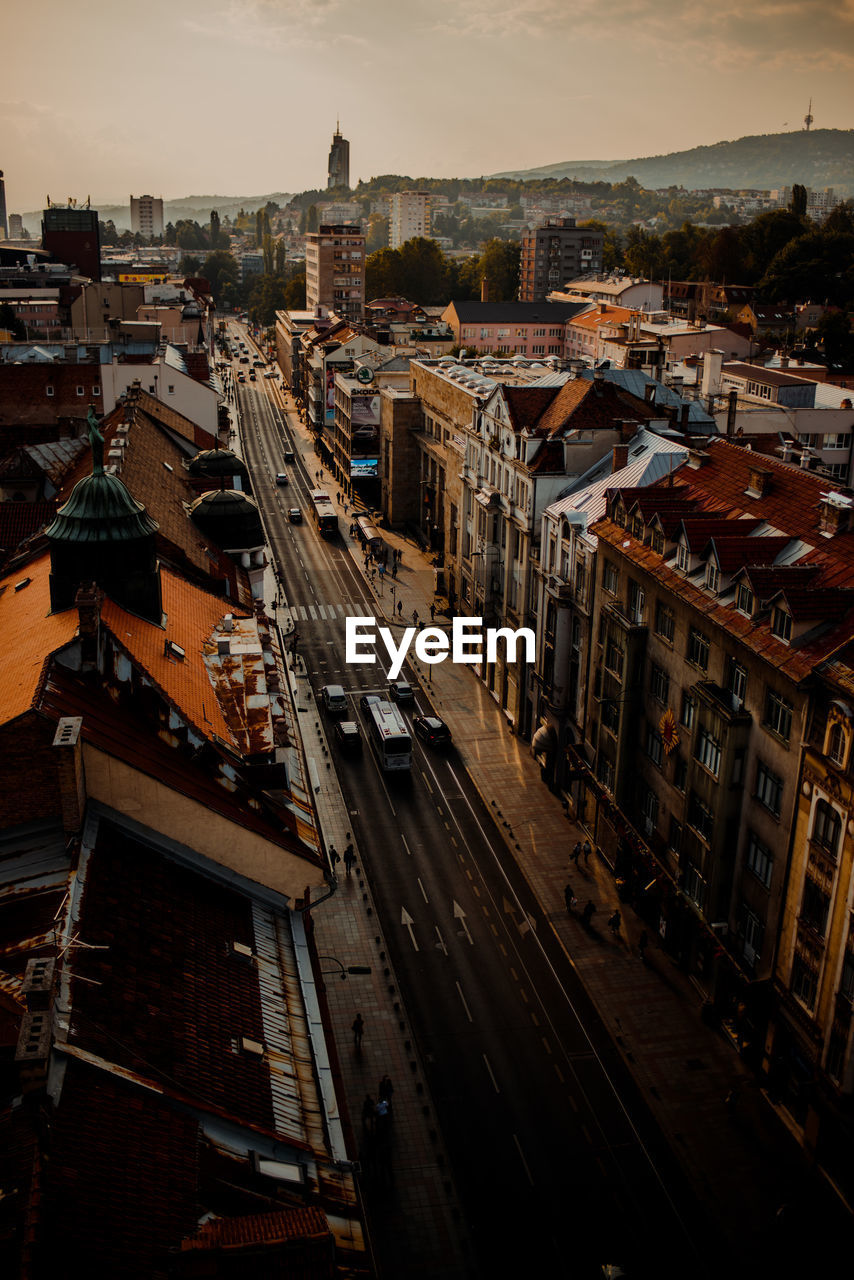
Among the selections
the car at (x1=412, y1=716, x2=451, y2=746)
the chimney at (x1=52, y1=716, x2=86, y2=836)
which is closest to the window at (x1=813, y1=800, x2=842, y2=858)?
the chimney at (x1=52, y1=716, x2=86, y2=836)

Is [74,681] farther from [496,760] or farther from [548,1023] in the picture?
[496,760]

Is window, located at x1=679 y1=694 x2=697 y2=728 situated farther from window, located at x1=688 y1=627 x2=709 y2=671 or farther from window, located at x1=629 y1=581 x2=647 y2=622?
window, located at x1=629 y1=581 x2=647 y2=622

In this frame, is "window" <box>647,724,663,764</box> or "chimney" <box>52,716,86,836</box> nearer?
"chimney" <box>52,716,86,836</box>

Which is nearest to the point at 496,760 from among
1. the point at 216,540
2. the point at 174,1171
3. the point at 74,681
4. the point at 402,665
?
the point at 402,665

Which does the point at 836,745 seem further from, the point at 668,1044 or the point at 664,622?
the point at 668,1044

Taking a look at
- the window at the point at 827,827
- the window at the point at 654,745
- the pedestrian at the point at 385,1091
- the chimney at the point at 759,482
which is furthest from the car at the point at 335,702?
the window at the point at 827,827

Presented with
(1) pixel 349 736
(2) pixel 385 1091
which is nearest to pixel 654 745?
(2) pixel 385 1091
